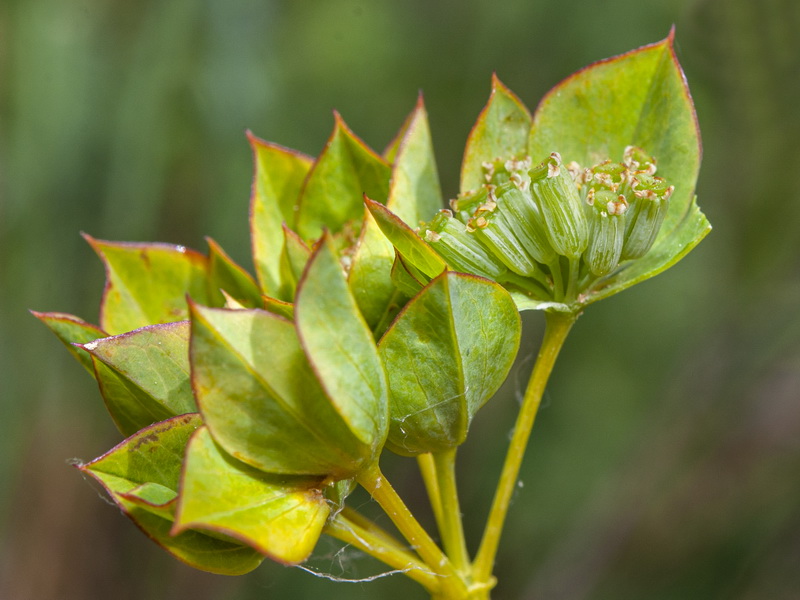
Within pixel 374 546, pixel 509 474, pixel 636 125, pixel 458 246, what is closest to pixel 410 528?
pixel 374 546

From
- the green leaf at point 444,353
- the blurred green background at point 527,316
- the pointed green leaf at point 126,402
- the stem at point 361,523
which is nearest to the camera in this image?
the green leaf at point 444,353

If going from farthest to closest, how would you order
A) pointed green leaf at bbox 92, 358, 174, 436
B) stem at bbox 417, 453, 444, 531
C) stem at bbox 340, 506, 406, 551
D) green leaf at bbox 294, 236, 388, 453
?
stem at bbox 417, 453, 444, 531
stem at bbox 340, 506, 406, 551
pointed green leaf at bbox 92, 358, 174, 436
green leaf at bbox 294, 236, 388, 453

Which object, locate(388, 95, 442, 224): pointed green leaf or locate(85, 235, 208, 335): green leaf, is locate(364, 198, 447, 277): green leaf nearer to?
locate(388, 95, 442, 224): pointed green leaf

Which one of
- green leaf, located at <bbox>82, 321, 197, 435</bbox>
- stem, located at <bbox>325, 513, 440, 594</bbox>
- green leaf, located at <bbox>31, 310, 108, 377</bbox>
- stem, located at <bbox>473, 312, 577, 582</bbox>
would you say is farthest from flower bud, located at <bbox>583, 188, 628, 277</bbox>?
green leaf, located at <bbox>31, 310, 108, 377</bbox>

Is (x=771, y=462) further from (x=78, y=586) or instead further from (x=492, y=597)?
(x=78, y=586)

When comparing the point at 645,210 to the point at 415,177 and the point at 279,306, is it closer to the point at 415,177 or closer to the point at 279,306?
the point at 415,177

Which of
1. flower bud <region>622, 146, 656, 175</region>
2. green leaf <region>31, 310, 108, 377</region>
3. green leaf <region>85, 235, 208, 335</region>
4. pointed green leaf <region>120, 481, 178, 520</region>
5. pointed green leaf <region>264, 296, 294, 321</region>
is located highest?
flower bud <region>622, 146, 656, 175</region>

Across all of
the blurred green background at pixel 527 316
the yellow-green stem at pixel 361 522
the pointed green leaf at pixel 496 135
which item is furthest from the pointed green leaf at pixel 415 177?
the blurred green background at pixel 527 316

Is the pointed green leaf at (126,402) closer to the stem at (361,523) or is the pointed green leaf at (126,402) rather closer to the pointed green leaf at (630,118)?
the stem at (361,523)
